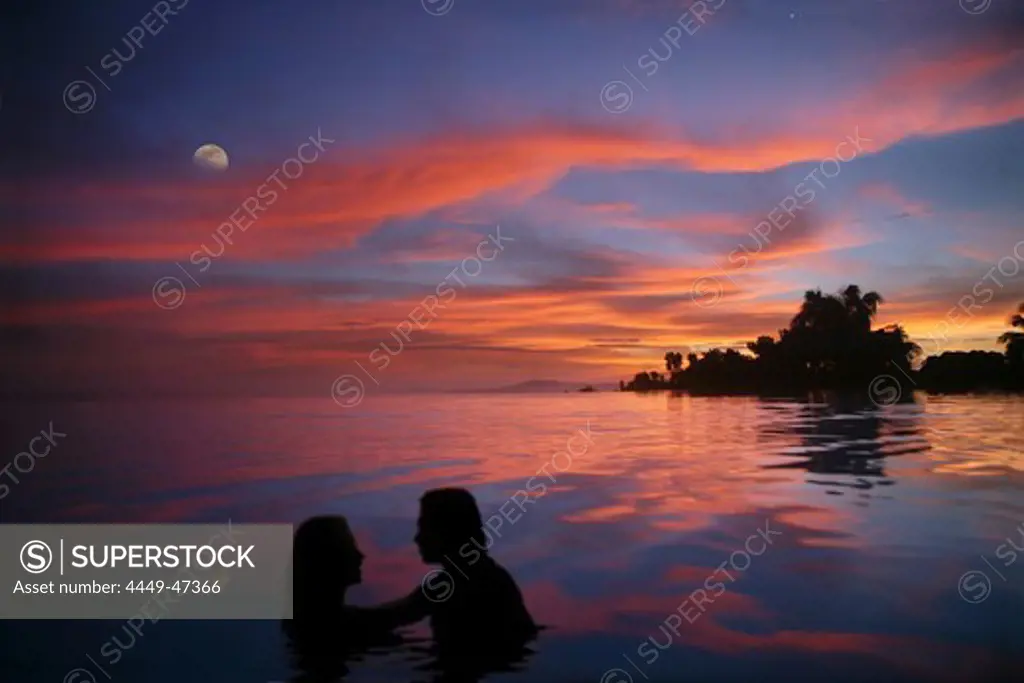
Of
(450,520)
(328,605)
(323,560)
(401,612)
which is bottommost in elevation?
(401,612)

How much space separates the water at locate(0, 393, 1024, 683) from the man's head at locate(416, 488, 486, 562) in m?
0.56

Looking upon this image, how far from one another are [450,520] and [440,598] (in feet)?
1.56

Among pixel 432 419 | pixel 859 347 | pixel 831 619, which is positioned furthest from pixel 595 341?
pixel 432 419

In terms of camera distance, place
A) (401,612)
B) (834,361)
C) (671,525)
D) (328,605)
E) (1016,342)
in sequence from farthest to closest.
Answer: (834,361) < (1016,342) < (671,525) < (401,612) < (328,605)

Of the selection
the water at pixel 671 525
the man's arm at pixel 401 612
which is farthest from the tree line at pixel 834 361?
the man's arm at pixel 401 612

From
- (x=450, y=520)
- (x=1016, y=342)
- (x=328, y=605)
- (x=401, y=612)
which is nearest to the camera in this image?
(x=450, y=520)

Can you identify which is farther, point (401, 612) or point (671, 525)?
point (671, 525)

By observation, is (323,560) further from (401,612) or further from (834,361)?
(834,361)

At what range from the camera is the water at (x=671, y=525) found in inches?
138

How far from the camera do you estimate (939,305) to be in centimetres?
498

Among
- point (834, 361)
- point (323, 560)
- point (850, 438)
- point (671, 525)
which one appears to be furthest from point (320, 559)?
point (850, 438)

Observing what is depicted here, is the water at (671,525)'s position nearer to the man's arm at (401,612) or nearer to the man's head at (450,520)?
the man's arm at (401,612)

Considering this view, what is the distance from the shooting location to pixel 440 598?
10.9ft

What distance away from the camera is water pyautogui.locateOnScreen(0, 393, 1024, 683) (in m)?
3.50
